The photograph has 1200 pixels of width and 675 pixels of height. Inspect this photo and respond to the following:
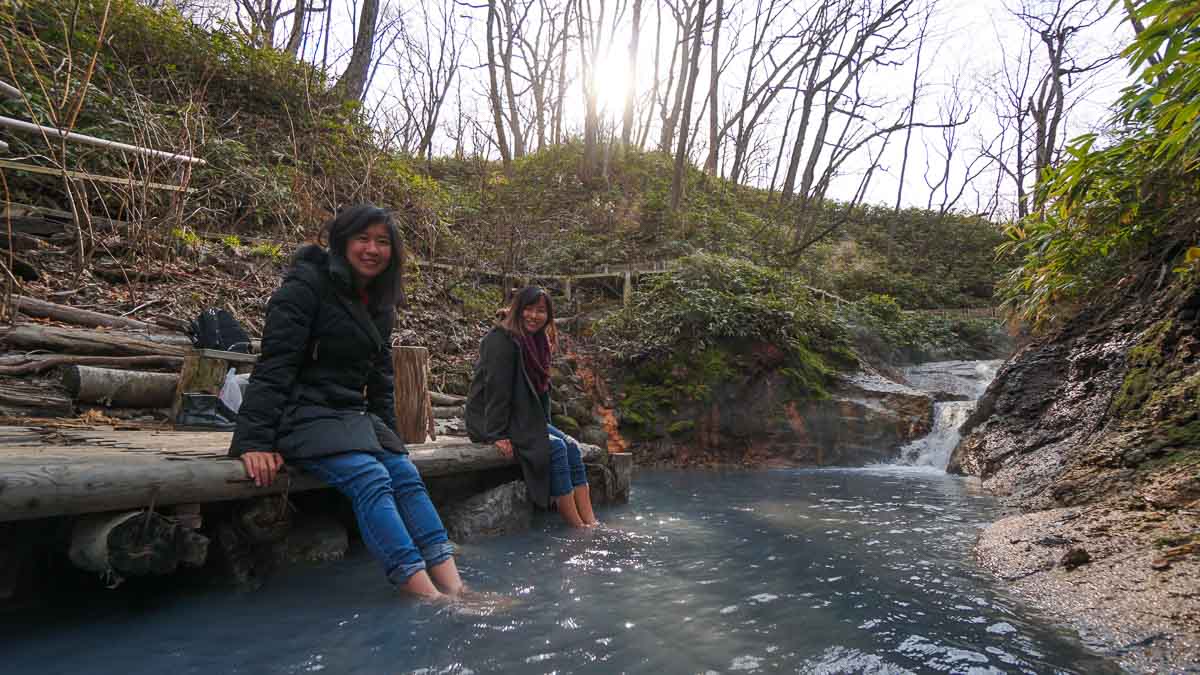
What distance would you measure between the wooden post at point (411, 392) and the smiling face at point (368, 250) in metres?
1.12

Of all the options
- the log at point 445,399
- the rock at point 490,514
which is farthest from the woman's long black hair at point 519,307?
the log at point 445,399

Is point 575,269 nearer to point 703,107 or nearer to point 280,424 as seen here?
point 280,424

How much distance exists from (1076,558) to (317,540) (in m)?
4.36

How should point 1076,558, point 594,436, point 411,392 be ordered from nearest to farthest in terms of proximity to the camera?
1. point 1076,558
2. point 411,392
3. point 594,436

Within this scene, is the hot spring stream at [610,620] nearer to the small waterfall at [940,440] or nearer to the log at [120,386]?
the log at [120,386]

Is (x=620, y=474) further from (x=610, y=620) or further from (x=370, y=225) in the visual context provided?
(x=370, y=225)

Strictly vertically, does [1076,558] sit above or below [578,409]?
above

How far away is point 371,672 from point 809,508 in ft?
15.1

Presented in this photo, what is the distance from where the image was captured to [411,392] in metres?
4.13

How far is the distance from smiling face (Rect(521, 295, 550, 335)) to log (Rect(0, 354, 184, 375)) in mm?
3269

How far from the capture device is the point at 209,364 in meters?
4.47

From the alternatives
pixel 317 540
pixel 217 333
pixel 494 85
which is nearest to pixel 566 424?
pixel 217 333

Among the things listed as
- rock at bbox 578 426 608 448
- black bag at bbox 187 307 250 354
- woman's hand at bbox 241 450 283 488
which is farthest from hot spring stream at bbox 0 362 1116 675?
rock at bbox 578 426 608 448

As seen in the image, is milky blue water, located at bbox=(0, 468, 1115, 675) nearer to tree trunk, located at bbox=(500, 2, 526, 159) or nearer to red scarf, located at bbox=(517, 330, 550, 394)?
red scarf, located at bbox=(517, 330, 550, 394)
